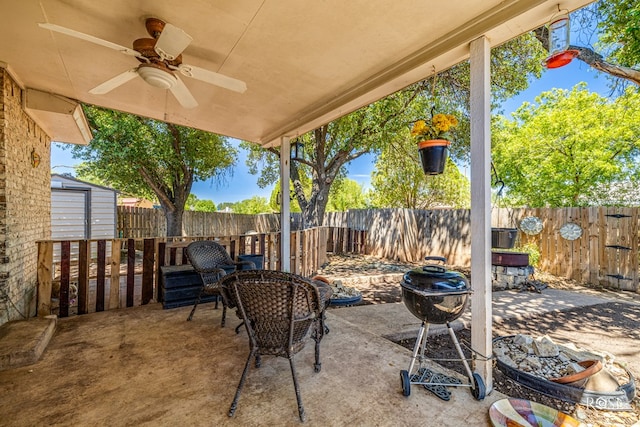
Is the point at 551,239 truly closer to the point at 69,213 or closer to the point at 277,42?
the point at 277,42

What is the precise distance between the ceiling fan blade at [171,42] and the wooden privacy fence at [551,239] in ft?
20.5

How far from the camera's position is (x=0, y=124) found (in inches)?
108

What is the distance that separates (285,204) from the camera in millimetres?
4566

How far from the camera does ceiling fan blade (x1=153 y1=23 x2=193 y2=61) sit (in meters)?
1.79

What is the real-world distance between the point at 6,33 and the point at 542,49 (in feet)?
23.7

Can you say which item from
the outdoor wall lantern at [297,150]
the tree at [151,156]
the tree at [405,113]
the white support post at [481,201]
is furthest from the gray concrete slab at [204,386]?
the tree at [151,156]

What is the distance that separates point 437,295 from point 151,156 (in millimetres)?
7931

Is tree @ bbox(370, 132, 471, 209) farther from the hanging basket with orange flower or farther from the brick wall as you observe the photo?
the brick wall

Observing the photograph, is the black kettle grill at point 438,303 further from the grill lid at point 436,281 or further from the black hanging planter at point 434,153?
the black hanging planter at point 434,153

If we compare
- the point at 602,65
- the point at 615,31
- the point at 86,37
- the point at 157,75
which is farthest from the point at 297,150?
the point at 615,31

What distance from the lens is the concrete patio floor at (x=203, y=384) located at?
5.45 ft

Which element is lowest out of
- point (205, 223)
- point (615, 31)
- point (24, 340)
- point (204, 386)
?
point (204, 386)

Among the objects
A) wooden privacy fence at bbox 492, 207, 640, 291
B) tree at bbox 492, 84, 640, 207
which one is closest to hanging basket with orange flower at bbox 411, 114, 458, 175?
wooden privacy fence at bbox 492, 207, 640, 291

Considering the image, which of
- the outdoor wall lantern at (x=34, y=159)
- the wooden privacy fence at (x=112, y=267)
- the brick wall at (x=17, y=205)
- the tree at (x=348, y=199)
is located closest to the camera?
the brick wall at (x=17, y=205)
